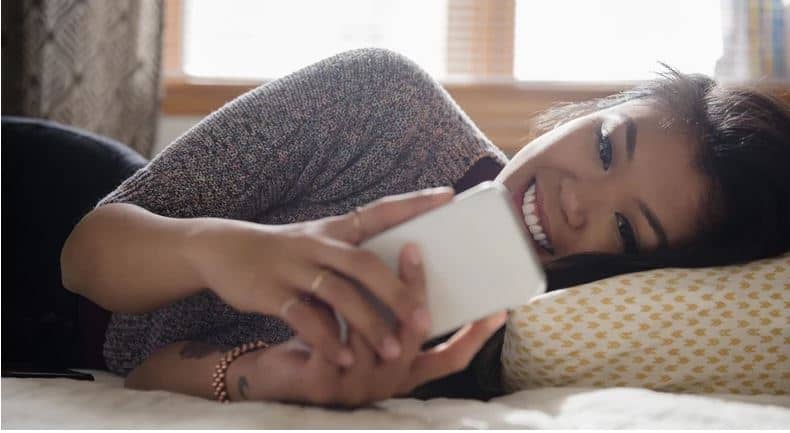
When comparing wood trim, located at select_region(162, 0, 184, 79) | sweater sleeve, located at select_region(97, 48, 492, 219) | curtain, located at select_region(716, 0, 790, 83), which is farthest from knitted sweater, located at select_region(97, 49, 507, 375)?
wood trim, located at select_region(162, 0, 184, 79)

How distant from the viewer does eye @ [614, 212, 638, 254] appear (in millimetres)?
915

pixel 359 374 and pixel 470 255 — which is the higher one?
pixel 470 255

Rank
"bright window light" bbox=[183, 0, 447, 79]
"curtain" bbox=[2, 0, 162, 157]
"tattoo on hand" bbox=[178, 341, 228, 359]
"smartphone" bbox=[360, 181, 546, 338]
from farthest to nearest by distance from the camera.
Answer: "bright window light" bbox=[183, 0, 447, 79] < "curtain" bbox=[2, 0, 162, 157] < "tattoo on hand" bbox=[178, 341, 228, 359] < "smartphone" bbox=[360, 181, 546, 338]

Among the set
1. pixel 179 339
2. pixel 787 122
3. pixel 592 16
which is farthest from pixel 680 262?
pixel 592 16

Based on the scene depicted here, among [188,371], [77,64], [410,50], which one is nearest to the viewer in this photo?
[188,371]

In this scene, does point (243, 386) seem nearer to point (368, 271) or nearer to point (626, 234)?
point (368, 271)

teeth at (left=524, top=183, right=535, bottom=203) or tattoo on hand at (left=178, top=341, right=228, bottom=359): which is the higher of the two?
teeth at (left=524, top=183, right=535, bottom=203)

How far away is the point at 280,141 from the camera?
0.92 m

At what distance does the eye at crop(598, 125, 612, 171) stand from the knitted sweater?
7.0 inches

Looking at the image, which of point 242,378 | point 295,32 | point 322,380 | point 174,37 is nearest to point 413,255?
point 322,380

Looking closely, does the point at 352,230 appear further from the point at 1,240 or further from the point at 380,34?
the point at 380,34

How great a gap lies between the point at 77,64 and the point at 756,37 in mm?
1805

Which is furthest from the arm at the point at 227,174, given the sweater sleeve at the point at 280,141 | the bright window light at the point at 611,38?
the bright window light at the point at 611,38

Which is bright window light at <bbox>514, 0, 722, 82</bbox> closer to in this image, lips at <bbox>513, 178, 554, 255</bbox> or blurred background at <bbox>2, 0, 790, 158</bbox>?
blurred background at <bbox>2, 0, 790, 158</bbox>
